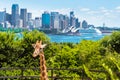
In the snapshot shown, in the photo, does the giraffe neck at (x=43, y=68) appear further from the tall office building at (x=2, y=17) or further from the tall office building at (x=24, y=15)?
the tall office building at (x=24, y=15)

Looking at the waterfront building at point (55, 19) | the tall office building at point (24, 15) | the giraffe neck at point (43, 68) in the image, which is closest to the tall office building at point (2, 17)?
the tall office building at point (24, 15)

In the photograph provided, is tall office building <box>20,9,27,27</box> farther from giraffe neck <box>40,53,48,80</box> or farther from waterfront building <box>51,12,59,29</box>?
giraffe neck <box>40,53,48,80</box>

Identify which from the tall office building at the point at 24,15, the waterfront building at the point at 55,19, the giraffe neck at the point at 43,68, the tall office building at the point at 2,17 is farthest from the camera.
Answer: the tall office building at the point at 24,15

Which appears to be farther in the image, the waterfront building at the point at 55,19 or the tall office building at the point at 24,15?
the tall office building at the point at 24,15

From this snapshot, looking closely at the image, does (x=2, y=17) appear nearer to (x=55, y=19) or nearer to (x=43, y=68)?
(x=55, y=19)

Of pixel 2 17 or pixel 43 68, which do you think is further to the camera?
pixel 2 17

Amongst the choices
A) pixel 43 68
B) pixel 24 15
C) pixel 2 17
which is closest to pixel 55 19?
pixel 24 15

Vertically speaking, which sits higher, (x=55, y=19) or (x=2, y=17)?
(x=2, y=17)

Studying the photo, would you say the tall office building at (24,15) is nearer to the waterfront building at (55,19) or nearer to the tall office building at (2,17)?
the tall office building at (2,17)

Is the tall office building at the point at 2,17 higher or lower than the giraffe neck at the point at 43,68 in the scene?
lower

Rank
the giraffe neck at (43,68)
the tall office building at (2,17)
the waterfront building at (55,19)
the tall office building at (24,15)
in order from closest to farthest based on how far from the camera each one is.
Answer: the giraffe neck at (43,68)
the waterfront building at (55,19)
the tall office building at (2,17)
the tall office building at (24,15)

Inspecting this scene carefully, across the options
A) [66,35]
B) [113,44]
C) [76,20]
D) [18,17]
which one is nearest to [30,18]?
[18,17]

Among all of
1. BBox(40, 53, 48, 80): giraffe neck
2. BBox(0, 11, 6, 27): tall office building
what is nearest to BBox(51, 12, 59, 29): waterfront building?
BBox(0, 11, 6, 27): tall office building

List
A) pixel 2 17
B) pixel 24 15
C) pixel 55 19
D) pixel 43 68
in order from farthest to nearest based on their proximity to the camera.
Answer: pixel 2 17, pixel 24 15, pixel 55 19, pixel 43 68
